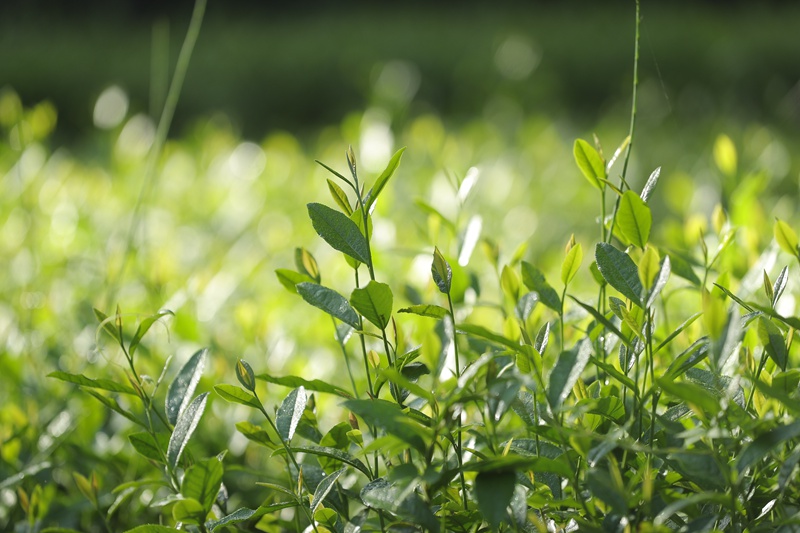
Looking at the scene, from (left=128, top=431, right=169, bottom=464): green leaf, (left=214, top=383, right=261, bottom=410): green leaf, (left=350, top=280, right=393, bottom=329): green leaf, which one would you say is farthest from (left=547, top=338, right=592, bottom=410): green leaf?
(left=128, top=431, right=169, bottom=464): green leaf

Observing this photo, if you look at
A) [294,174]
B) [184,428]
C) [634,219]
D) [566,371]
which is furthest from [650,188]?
[294,174]

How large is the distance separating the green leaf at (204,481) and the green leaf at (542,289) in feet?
1.34

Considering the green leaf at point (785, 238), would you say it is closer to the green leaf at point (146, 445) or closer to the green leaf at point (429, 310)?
the green leaf at point (429, 310)

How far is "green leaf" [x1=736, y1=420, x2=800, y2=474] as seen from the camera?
76 cm

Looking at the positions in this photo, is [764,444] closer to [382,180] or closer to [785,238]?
[785,238]

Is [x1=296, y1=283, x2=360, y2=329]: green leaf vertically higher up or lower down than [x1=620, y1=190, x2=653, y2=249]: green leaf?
lower down

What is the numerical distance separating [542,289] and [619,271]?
0.13 metres

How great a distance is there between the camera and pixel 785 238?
1.03 m

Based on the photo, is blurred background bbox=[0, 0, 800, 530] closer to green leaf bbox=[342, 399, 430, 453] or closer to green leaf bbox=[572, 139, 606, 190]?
green leaf bbox=[342, 399, 430, 453]

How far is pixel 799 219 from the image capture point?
219 centimetres

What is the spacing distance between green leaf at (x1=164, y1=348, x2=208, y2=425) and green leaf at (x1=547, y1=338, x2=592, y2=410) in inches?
17.1

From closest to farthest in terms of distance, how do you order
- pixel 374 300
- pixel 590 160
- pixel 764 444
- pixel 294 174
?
pixel 764 444
pixel 374 300
pixel 590 160
pixel 294 174

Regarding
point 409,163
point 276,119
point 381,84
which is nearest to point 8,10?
point 276,119

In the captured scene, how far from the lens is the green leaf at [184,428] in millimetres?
961
